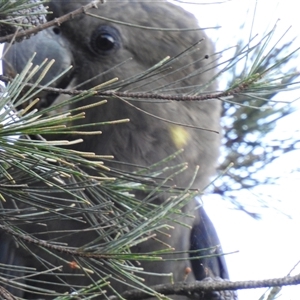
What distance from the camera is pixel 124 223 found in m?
1.17

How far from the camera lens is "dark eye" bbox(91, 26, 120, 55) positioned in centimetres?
176

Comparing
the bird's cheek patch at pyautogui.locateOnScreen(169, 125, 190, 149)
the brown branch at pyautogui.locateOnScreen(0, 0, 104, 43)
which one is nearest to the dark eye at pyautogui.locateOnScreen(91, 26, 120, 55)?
the bird's cheek patch at pyautogui.locateOnScreen(169, 125, 190, 149)

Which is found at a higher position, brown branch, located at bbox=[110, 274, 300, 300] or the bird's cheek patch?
the bird's cheek patch

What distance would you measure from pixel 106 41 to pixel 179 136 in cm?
32

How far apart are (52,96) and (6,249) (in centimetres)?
44

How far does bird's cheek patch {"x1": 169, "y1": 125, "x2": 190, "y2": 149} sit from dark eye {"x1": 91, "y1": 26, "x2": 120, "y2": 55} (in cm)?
27

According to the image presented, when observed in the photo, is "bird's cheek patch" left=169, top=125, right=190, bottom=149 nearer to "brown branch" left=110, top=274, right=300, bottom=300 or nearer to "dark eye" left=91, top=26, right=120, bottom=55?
"dark eye" left=91, top=26, right=120, bottom=55

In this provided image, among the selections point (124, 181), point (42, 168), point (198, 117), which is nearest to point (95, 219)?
point (124, 181)

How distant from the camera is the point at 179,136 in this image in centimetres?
182

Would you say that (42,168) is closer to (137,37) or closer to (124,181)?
(124,181)

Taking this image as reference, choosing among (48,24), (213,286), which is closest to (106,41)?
(48,24)

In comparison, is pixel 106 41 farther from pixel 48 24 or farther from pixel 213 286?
pixel 213 286

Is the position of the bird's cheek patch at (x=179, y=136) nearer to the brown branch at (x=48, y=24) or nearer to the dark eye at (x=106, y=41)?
the dark eye at (x=106, y=41)

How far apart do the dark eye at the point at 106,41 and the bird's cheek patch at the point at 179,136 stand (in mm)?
266
